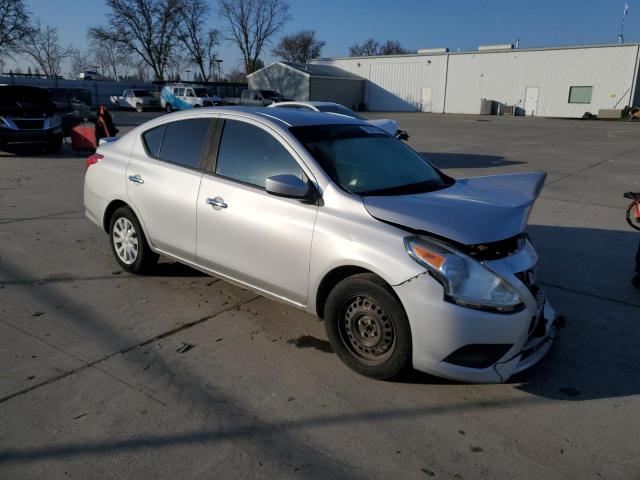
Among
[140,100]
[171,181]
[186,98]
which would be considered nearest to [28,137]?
[171,181]

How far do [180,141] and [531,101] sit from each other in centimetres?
→ 4464

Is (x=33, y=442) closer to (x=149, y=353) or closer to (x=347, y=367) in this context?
(x=149, y=353)

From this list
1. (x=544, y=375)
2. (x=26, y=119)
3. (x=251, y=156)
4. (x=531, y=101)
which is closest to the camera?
(x=544, y=375)

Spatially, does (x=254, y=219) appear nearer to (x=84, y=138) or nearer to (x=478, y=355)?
(x=478, y=355)

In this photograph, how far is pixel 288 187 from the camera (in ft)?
11.3

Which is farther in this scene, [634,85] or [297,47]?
[297,47]

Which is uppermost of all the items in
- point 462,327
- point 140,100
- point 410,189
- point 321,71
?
point 321,71

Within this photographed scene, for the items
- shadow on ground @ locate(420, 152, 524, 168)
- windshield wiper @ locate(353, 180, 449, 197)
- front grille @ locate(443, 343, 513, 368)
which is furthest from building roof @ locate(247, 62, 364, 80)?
front grille @ locate(443, 343, 513, 368)

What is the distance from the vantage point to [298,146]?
3740mm

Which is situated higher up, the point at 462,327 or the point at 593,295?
the point at 462,327

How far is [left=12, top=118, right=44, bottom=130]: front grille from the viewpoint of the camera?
45.8 feet

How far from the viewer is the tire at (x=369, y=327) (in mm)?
3105

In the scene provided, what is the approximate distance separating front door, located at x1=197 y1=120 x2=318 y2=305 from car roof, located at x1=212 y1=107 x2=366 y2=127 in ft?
0.43

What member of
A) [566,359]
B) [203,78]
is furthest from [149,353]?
[203,78]
